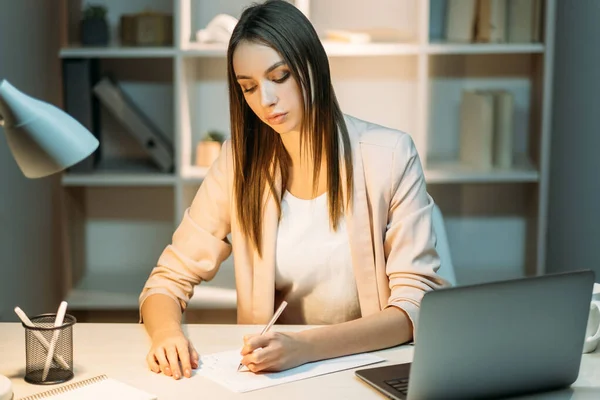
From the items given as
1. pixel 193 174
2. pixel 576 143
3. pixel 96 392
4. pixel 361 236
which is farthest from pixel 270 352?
pixel 576 143

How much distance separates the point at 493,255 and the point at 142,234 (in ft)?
4.53

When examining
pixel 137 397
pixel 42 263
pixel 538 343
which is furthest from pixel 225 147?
pixel 42 263

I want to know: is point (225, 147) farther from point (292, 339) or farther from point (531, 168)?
point (531, 168)

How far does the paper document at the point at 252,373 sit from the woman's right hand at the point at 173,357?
0.08ft

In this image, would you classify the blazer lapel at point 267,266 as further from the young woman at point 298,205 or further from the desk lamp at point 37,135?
the desk lamp at point 37,135

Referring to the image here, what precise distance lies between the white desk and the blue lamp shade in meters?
0.42

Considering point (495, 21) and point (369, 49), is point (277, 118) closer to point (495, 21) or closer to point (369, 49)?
point (369, 49)

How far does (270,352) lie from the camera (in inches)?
58.2

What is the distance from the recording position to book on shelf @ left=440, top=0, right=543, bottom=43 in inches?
118

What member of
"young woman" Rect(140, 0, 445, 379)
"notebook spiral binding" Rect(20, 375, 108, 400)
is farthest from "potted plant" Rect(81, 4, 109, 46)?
"notebook spiral binding" Rect(20, 375, 108, 400)

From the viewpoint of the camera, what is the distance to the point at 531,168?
10.1ft

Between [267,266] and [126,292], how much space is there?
137 cm

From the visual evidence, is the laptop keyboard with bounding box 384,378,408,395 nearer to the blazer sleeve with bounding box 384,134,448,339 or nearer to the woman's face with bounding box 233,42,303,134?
the blazer sleeve with bounding box 384,134,448,339

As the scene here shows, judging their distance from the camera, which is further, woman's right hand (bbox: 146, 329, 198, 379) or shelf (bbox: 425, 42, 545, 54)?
shelf (bbox: 425, 42, 545, 54)
